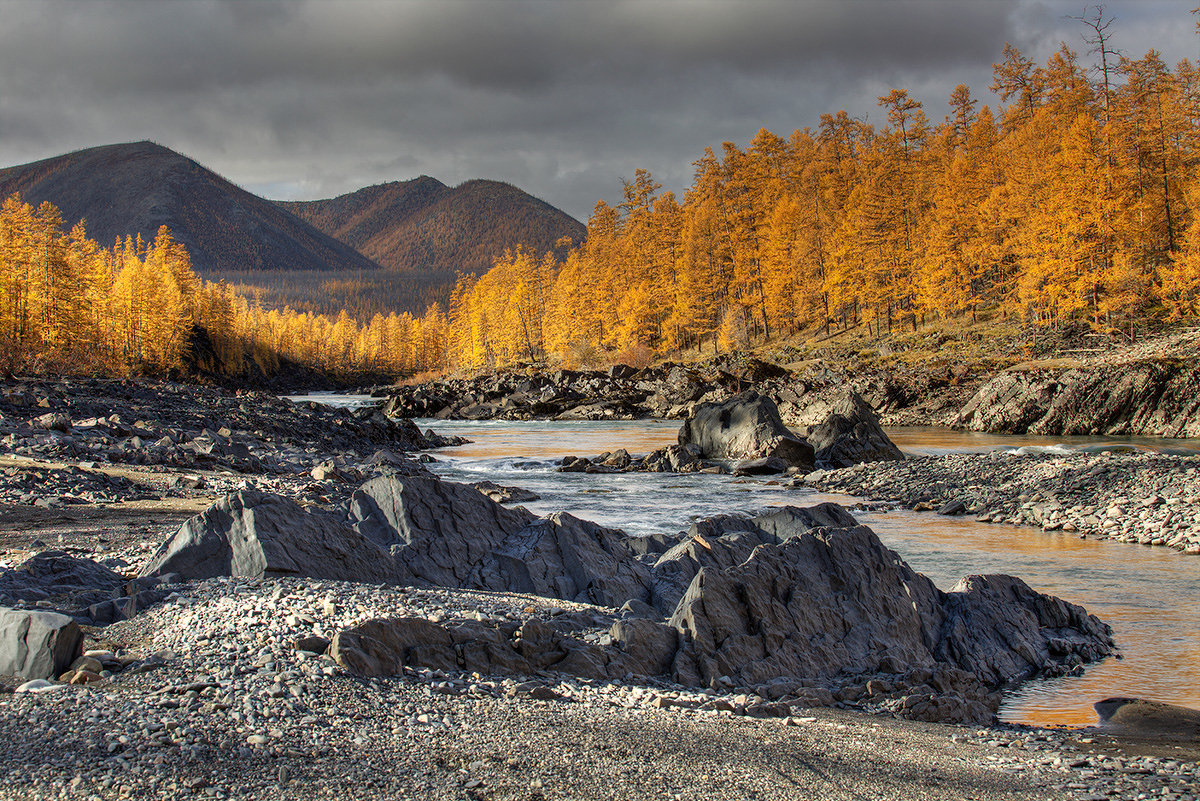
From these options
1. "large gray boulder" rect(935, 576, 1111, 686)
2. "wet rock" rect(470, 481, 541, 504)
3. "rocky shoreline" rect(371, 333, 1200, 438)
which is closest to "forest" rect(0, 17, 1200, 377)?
"rocky shoreline" rect(371, 333, 1200, 438)

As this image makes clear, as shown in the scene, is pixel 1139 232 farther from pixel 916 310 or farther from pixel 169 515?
pixel 169 515

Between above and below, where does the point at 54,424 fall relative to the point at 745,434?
above

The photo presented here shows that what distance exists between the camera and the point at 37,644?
195 inches

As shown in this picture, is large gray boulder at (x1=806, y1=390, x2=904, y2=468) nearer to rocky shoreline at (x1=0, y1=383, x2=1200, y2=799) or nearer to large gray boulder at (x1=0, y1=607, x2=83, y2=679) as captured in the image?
rocky shoreline at (x1=0, y1=383, x2=1200, y2=799)

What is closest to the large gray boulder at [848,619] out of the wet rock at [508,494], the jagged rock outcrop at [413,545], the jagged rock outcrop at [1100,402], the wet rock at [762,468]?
the jagged rock outcrop at [413,545]

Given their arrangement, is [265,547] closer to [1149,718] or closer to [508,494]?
[1149,718]

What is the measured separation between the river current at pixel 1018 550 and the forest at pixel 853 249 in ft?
58.2

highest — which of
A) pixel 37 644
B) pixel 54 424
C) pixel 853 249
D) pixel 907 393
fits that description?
pixel 853 249

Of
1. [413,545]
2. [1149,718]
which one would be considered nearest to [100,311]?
[413,545]

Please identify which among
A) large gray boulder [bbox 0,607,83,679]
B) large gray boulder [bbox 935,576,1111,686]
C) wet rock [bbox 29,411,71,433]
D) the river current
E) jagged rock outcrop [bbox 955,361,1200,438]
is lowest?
the river current

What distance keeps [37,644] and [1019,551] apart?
43.2 ft

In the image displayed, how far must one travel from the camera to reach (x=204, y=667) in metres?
5.06

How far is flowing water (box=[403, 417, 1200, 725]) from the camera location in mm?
6986

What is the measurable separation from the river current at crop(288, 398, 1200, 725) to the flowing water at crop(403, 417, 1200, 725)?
2cm
